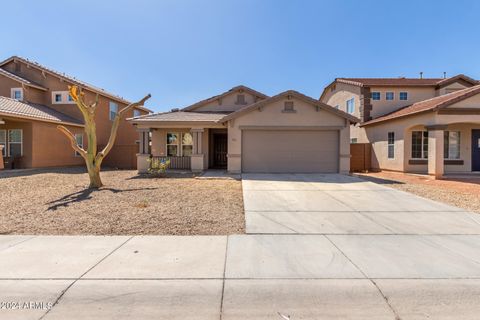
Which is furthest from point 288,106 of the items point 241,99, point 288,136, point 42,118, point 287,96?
point 42,118

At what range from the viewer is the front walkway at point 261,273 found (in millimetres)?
2861

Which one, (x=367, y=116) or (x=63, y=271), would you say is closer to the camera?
(x=63, y=271)

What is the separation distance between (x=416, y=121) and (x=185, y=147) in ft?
45.8

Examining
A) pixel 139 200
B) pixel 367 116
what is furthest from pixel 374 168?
pixel 139 200

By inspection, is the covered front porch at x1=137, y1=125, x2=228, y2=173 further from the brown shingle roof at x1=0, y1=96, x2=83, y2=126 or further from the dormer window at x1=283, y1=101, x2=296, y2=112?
the brown shingle roof at x1=0, y1=96, x2=83, y2=126

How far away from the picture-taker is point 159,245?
14.9 ft

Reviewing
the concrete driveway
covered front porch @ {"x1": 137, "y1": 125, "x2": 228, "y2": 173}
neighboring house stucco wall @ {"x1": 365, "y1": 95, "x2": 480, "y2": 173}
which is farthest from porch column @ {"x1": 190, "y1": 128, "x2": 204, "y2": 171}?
neighboring house stucco wall @ {"x1": 365, "y1": 95, "x2": 480, "y2": 173}

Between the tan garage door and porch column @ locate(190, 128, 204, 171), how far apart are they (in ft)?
8.92

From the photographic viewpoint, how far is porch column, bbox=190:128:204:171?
1510 cm

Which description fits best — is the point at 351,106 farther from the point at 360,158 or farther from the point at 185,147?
the point at 185,147

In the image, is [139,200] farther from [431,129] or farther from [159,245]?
[431,129]

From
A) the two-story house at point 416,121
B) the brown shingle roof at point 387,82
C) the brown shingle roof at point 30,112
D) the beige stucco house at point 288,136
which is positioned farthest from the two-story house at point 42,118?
the brown shingle roof at point 387,82

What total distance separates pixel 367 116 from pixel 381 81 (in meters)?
3.82

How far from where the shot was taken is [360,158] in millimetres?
18125
